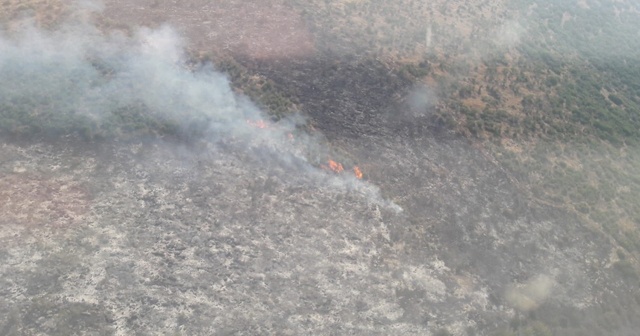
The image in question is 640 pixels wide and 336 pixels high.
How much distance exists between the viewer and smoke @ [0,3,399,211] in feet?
109

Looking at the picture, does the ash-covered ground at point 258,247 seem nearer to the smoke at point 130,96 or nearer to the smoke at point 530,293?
the smoke at point 530,293

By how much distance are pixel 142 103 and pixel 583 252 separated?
94.3ft

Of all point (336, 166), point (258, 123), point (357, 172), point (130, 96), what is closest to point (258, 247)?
point (336, 166)

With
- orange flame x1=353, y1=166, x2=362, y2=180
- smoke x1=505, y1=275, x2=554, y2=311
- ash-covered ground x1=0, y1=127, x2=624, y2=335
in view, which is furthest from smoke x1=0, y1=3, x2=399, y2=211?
smoke x1=505, y1=275, x2=554, y2=311

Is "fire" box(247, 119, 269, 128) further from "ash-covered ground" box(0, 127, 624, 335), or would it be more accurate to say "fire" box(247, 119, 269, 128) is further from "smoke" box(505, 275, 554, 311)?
"smoke" box(505, 275, 554, 311)

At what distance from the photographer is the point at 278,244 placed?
95.1 ft

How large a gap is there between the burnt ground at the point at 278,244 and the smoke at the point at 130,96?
111cm

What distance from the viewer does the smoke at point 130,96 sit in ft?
109

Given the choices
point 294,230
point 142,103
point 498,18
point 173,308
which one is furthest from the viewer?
point 498,18

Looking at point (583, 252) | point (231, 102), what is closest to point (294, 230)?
point (231, 102)

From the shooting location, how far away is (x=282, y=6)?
47812 mm

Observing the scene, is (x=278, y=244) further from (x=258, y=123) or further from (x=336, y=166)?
(x=258, y=123)

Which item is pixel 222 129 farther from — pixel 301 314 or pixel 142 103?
pixel 301 314

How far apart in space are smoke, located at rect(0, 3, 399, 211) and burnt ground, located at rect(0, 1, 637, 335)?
1112 mm
